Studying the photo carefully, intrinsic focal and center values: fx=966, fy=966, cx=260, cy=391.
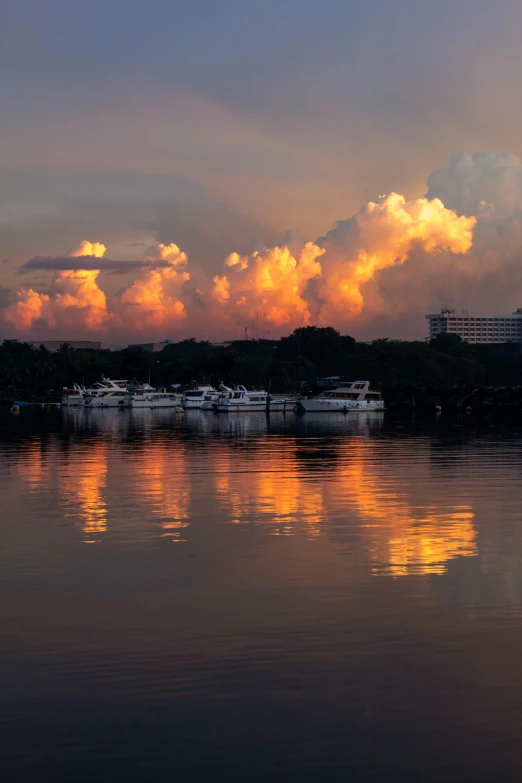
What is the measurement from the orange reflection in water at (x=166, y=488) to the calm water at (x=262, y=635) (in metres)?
0.20

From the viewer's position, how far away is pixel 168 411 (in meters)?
162

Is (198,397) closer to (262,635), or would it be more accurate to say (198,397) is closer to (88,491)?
(88,491)

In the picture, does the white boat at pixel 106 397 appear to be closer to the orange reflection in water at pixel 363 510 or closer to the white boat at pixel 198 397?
the white boat at pixel 198 397

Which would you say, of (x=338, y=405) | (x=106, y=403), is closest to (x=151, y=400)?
(x=106, y=403)

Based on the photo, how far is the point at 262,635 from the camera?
1680cm

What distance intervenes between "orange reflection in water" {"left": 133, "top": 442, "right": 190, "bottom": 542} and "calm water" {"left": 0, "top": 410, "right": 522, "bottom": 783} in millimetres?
203

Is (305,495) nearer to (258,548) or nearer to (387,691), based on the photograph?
(258,548)

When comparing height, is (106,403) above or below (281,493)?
above

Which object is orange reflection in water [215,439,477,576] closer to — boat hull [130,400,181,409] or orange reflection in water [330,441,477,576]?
orange reflection in water [330,441,477,576]

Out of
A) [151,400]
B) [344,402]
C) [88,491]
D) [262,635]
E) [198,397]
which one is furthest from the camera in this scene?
[198,397]

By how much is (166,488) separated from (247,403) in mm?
114279

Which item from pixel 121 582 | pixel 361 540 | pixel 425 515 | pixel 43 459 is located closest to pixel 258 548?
pixel 361 540

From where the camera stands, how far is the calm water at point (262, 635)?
474 inches

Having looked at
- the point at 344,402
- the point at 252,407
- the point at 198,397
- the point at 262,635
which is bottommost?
the point at 262,635
